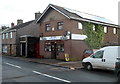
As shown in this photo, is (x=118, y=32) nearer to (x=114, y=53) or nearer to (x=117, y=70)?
(x=114, y=53)

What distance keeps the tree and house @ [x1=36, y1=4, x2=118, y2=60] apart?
0.53 m

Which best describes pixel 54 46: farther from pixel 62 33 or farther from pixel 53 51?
pixel 62 33

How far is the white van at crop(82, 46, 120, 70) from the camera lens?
36.3 ft

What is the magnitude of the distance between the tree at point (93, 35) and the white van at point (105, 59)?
27.2ft

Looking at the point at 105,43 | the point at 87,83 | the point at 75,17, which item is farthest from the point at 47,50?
the point at 87,83

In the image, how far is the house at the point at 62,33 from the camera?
63.2ft

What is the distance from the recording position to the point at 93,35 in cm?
2139

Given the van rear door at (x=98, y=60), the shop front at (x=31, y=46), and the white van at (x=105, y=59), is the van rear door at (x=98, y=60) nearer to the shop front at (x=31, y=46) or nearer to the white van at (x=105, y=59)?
the white van at (x=105, y=59)

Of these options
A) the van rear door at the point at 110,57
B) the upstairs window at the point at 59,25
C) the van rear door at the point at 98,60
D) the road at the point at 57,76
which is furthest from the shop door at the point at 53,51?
the van rear door at the point at 110,57

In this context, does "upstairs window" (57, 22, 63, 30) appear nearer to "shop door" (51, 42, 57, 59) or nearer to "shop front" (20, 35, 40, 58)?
"shop door" (51, 42, 57, 59)

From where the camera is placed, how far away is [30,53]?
Result: 80.8ft

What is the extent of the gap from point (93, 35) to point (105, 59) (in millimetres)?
10119

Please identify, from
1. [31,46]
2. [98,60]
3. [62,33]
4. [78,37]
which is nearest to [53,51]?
[62,33]

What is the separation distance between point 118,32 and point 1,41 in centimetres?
2354
